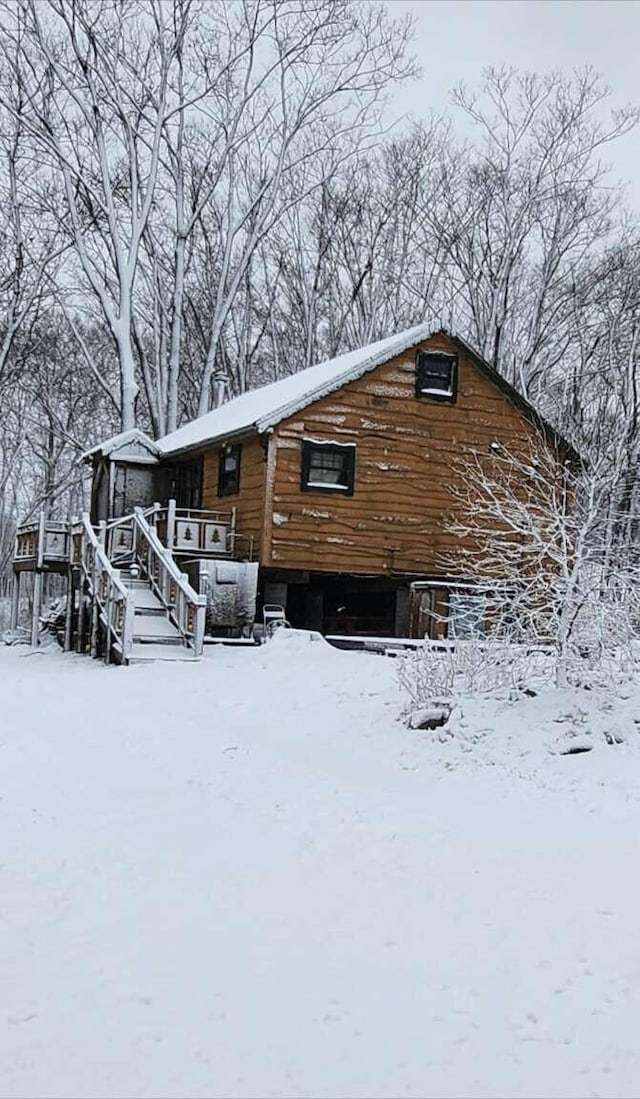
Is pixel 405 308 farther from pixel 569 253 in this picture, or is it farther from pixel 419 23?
pixel 419 23

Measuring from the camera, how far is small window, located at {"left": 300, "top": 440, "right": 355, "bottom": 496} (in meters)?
21.6

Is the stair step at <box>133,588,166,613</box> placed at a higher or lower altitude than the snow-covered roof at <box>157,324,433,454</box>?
lower

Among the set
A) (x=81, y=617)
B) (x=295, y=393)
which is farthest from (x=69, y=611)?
(x=295, y=393)

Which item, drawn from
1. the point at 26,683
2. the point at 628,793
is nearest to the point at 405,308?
the point at 26,683

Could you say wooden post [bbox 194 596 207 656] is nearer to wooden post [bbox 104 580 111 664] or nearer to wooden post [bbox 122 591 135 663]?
wooden post [bbox 122 591 135 663]

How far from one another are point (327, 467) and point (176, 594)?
463cm

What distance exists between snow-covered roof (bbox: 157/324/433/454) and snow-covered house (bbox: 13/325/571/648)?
5cm

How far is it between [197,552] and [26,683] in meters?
6.34

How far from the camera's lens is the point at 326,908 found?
630cm

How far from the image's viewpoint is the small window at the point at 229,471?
23.0m

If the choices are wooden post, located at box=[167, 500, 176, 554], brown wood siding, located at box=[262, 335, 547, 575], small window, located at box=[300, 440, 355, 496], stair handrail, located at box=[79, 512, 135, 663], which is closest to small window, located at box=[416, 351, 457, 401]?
brown wood siding, located at box=[262, 335, 547, 575]

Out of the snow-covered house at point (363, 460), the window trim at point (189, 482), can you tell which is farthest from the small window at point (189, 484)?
the snow-covered house at point (363, 460)

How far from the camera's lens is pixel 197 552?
22078 mm

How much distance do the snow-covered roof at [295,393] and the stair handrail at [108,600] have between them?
3.83m
